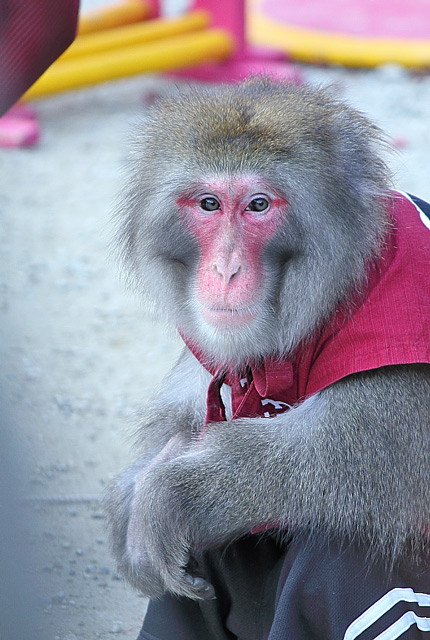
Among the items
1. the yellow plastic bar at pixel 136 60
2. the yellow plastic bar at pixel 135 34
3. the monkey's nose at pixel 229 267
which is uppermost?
the yellow plastic bar at pixel 135 34

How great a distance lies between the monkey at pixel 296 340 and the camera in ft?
6.04

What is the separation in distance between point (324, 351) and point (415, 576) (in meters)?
0.46

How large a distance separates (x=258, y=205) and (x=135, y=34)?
15.8 feet

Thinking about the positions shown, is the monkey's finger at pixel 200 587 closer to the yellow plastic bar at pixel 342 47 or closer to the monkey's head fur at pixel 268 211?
the monkey's head fur at pixel 268 211

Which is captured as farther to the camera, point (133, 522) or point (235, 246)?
point (133, 522)

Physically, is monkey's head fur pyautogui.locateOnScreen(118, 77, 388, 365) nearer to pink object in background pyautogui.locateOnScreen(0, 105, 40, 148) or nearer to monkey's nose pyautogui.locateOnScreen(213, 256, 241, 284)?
monkey's nose pyautogui.locateOnScreen(213, 256, 241, 284)

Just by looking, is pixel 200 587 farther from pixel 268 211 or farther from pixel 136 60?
pixel 136 60

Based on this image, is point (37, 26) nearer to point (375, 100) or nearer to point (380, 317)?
point (380, 317)

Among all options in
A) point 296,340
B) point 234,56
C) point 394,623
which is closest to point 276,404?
point 296,340

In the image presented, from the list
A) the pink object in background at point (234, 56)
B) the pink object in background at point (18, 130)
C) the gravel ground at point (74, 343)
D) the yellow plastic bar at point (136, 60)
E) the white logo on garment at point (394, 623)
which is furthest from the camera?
the pink object in background at point (234, 56)

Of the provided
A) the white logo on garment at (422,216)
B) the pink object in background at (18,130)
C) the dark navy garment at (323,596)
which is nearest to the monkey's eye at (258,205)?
the white logo on garment at (422,216)

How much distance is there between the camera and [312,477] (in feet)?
6.16

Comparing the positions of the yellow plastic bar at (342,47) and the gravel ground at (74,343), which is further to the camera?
the yellow plastic bar at (342,47)

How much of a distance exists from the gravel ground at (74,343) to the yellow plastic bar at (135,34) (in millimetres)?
408
